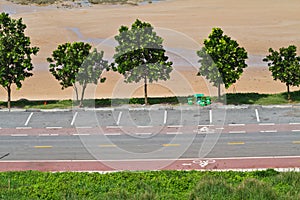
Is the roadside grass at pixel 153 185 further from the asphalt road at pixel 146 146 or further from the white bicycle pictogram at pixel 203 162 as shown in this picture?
the asphalt road at pixel 146 146

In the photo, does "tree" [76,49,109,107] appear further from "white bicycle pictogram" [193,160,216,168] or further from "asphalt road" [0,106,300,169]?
"white bicycle pictogram" [193,160,216,168]

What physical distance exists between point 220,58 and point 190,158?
13.8m

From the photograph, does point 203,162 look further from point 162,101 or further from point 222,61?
point 162,101

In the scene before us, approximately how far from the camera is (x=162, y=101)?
5262 cm

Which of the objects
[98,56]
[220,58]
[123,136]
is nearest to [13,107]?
[98,56]

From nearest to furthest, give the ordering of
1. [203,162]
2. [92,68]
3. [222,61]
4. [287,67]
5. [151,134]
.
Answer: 1. [203,162]
2. [151,134]
3. [287,67]
4. [222,61]
5. [92,68]

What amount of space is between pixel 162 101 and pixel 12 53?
1415cm

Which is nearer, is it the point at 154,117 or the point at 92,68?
the point at 154,117

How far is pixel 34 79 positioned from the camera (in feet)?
→ 208

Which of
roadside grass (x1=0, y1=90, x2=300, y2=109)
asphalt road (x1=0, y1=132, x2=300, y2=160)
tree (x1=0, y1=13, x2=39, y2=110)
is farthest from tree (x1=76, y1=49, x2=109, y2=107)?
asphalt road (x1=0, y1=132, x2=300, y2=160)

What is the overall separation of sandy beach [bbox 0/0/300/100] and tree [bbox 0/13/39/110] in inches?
225

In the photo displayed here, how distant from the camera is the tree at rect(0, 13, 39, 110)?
51.0 metres

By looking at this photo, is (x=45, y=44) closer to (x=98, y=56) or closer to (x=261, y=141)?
(x=98, y=56)

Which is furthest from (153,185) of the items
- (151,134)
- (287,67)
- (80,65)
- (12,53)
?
(12,53)
